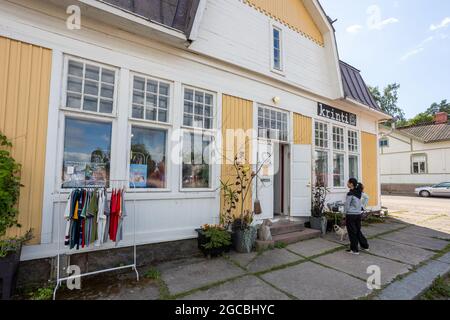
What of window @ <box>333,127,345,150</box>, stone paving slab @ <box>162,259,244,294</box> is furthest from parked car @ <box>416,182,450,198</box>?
stone paving slab @ <box>162,259,244,294</box>

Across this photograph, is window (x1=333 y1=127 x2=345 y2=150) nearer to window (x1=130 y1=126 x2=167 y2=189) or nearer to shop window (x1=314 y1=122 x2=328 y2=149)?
shop window (x1=314 y1=122 x2=328 y2=149)

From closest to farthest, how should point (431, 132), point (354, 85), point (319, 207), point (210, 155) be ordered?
point (210, 155), point (319, 207), point (354, 85), point (431, 132)

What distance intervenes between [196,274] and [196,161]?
2239 millimetres

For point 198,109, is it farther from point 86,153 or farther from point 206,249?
point 206,249

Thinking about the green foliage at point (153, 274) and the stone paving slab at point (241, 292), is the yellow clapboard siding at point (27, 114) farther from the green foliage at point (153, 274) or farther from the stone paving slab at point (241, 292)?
the stone paving slab at point (241, 292)

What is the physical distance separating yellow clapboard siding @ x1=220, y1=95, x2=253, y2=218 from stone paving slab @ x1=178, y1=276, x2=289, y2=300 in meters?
2.00

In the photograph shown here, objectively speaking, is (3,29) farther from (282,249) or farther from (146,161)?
(282,249)

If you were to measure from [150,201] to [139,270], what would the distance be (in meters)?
1.18

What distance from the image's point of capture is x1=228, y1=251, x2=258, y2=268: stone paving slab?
4.20 meters

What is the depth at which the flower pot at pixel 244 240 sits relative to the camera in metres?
4.71

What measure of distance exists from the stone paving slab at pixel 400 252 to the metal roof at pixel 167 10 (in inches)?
241

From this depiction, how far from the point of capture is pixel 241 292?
3146 mm

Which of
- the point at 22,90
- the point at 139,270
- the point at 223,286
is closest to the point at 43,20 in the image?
the point at 22,90

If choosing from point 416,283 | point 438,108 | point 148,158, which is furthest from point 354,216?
point 438,108
